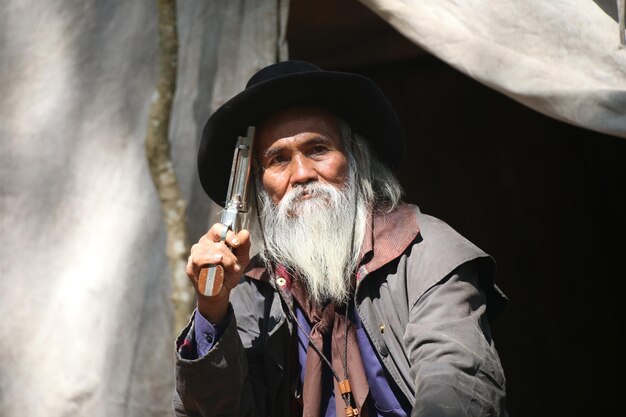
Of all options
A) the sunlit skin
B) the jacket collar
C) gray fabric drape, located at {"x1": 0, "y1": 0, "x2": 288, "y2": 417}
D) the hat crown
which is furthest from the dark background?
the jacket collar

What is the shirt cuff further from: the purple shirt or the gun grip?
the gun grip

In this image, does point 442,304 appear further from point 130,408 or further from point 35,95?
point 35,95

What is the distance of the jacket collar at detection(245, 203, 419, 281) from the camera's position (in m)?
2.50

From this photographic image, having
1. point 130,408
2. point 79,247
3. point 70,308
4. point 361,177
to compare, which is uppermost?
point 361,177

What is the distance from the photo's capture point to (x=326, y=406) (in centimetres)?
248

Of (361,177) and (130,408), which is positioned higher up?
(361,177)

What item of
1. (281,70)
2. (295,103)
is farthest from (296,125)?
(281,70)

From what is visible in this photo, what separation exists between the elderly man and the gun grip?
0.02 m

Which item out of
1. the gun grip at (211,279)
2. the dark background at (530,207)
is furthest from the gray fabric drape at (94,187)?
the gun grip at (211,279)

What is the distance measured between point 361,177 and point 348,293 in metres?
0.42

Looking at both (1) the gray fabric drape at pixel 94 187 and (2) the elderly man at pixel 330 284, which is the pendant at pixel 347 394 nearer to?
(2) the elderly man at pixel 330 284

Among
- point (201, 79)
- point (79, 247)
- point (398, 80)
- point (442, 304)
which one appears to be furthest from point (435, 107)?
point (442, 304)

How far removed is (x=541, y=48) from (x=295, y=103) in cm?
85

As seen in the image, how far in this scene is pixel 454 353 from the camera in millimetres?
2193
